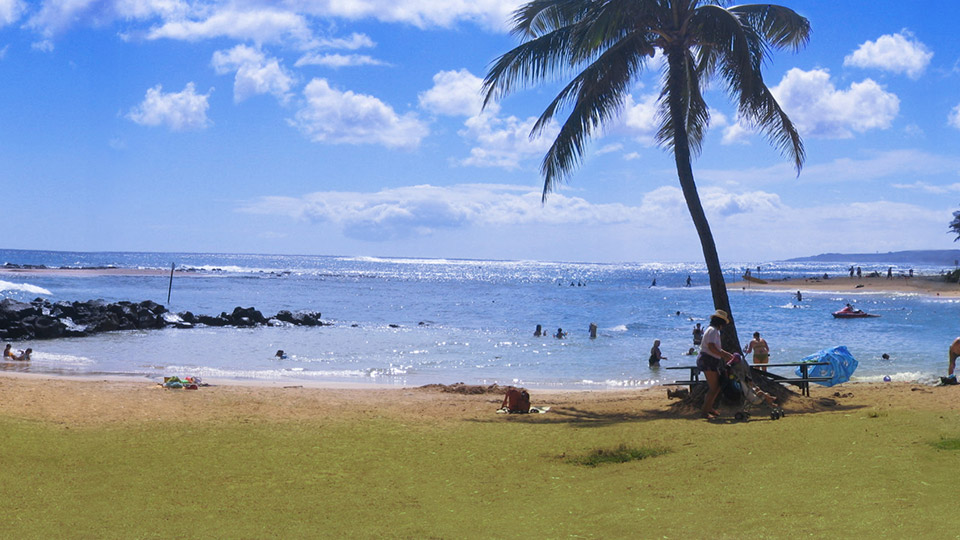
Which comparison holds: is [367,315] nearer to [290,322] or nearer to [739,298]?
[290,322]

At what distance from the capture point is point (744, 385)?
37.6 ft

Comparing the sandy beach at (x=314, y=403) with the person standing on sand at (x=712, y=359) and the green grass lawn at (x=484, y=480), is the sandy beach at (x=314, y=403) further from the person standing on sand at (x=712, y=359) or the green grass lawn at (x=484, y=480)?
the green grass lawn at (x=484, y=480)

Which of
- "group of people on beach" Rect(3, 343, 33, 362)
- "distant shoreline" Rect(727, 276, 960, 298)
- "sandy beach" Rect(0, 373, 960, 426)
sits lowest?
"group of people on beach" Rect(3, 343, 33, 362)

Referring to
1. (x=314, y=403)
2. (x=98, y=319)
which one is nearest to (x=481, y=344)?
(x=98, y=319)

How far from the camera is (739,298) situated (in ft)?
212

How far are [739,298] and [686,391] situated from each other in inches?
2155

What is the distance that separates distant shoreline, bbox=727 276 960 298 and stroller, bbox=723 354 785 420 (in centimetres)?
6226

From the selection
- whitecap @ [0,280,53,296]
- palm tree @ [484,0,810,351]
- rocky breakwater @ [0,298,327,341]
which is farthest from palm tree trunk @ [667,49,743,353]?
whitecap @ [0,280,53,296]

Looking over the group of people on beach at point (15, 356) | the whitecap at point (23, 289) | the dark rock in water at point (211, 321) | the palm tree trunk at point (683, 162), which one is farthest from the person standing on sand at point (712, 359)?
the whitecap at point (23, 289)

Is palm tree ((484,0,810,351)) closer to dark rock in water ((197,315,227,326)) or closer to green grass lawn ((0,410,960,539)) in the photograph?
green grass lawn ((0,410,960,539))

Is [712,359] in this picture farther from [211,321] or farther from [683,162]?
[211,321]

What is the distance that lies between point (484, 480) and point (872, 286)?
82.1m

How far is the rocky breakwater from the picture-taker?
1105 inches

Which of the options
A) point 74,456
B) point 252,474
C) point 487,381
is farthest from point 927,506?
point 487,381
